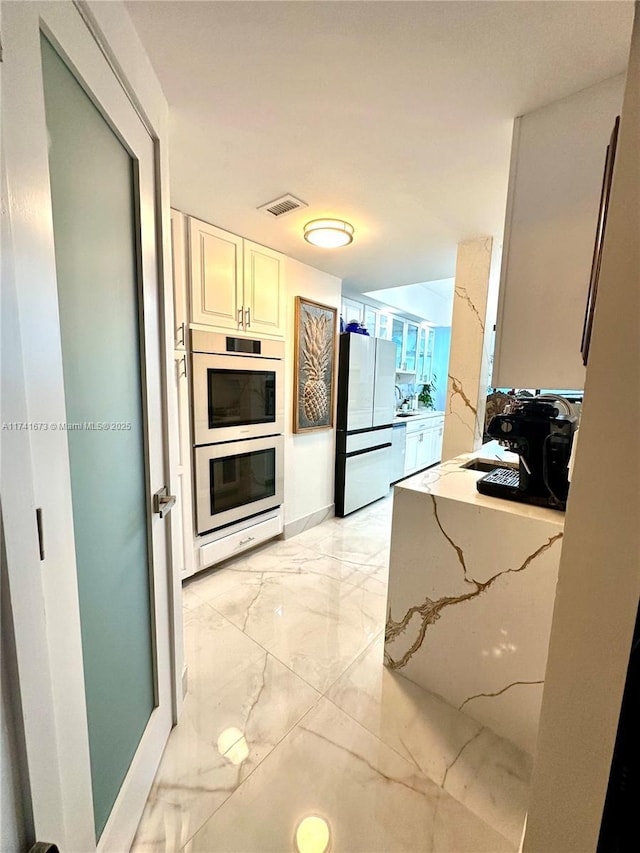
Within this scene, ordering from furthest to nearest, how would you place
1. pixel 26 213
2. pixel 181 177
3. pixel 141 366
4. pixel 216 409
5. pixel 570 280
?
pixel 216 409, pixel 181 177, pixel 570 280, pixel 141 366, pixel 26 213

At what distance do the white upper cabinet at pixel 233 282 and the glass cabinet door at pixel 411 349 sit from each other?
124 inches

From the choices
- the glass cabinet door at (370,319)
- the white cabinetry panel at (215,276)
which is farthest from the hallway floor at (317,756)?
the glass cabinet door at (370,319)

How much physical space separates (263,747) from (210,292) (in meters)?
2.24

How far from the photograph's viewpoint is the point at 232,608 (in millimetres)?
2035

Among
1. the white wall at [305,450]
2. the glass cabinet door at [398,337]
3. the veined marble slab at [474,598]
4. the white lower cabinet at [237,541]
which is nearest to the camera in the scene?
the veined marble slab at [474,598]

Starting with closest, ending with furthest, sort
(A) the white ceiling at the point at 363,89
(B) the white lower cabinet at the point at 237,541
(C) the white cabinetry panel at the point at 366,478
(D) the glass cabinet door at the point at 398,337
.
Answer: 1. (A) the white ceiling at the point at 363,89
2. (B) the white lower cabinet at the point at 237,541
3. (C) the white cabinetry panel at the point at 366,478
4. (D) the glass cabinet door at the point at 398,337

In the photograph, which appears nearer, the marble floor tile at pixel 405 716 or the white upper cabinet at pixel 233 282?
Result: the marble floor tile at pixel 405 716

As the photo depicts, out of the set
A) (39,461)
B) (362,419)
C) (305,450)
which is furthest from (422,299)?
(39,461)

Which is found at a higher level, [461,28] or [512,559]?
[461,28]

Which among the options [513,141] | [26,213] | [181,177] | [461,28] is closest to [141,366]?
[26,213]

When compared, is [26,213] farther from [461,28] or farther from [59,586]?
[461,28]

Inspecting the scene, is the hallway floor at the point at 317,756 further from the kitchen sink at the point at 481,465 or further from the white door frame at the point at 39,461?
the kitchen sink at the point at 481,465

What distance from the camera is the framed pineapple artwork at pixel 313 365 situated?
2.77 meters

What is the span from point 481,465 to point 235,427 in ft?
5.20
